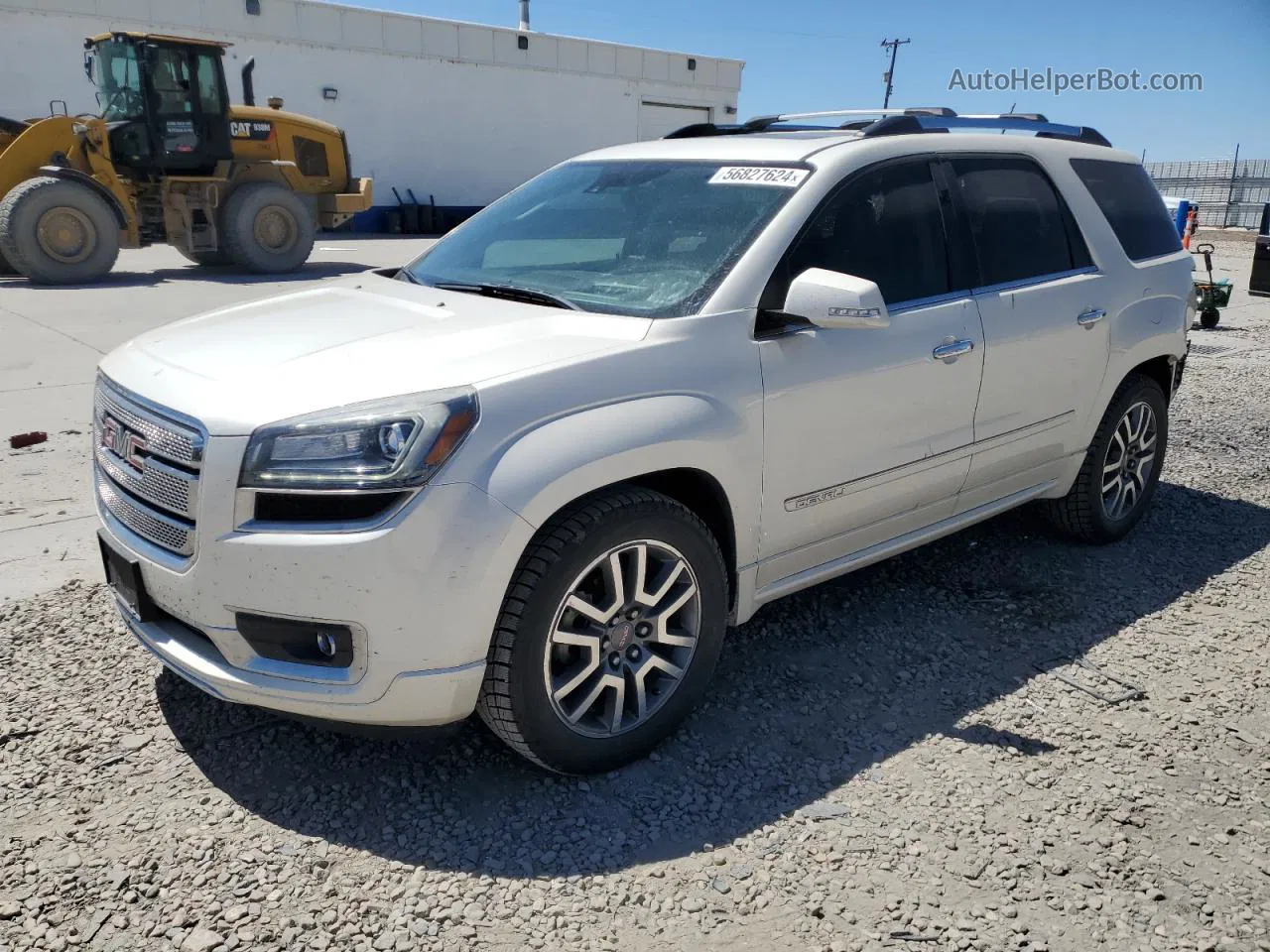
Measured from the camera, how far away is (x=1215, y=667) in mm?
3748

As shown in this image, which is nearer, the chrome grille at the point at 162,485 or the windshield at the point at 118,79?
the chrome grille at the point at 162,485

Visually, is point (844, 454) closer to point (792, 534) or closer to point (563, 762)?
point (792, 534)

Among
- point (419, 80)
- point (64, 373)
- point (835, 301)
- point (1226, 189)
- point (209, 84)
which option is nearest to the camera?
point (835, 301)

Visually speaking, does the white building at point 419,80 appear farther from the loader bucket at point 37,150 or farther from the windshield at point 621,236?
the windshield at point 621,236

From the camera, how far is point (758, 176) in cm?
348

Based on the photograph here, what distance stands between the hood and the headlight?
0.06 meters

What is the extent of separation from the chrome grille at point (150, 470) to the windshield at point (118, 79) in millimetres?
13135

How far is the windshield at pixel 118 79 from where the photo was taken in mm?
13953

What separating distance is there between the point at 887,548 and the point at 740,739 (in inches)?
38.2

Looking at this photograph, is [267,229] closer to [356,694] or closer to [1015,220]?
[1015,220]

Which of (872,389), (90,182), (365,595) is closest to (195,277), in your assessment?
(90,182)

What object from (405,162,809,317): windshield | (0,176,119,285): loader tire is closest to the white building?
(0,176,119,285): loader tire

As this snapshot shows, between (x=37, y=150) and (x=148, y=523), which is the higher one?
(x=37, y=150)

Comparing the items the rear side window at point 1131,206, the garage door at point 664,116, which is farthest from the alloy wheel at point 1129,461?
the garage door at point 664,116
